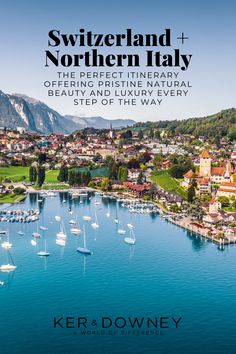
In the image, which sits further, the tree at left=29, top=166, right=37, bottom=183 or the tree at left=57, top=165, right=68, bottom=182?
the tree at left=57, top=165, right=68, bottom=182

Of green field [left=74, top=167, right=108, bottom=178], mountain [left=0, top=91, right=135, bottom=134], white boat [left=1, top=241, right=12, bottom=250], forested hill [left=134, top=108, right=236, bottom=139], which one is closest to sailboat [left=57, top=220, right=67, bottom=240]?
white boat [left=1, top=241, right=12, bottom=250]

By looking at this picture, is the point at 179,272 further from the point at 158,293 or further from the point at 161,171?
the point at 161,171

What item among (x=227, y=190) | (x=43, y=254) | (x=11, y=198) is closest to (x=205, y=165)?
(x=227, y=190)

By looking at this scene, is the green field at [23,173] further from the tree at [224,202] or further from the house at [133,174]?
the tree at [224,202]

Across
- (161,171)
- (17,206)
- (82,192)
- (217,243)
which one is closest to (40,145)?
(161,171)

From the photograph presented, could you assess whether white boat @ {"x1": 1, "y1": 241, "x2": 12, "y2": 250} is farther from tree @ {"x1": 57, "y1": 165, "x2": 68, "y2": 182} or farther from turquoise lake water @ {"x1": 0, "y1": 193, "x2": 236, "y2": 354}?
tree @ {"x1": 57, "y1": 165, "x2": 68, "y2": 182}

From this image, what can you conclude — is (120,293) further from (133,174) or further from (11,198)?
(133,174)

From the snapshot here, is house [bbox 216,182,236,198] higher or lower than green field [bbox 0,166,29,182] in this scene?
lower

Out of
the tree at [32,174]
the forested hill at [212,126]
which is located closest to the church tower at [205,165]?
the tree at [32,174]
